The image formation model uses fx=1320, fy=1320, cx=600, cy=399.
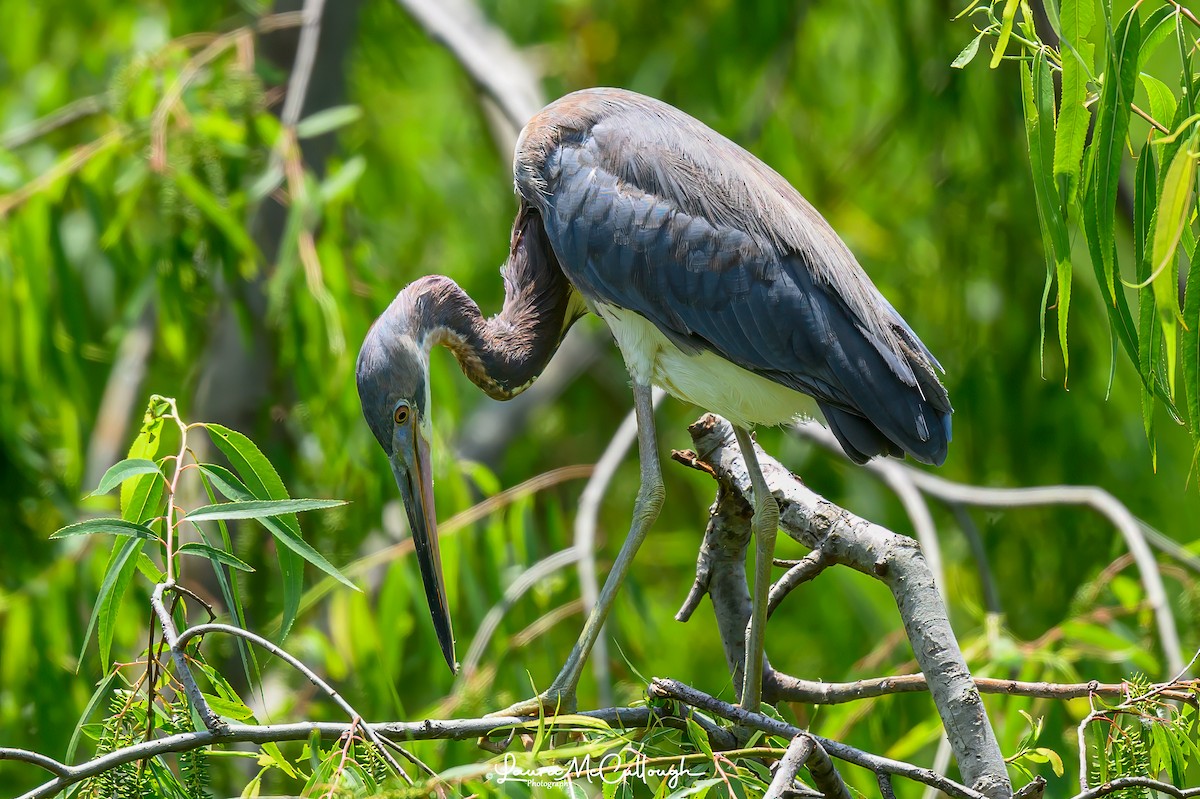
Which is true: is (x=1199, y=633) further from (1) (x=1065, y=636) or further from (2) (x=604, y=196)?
(2) (x=604, y=196)

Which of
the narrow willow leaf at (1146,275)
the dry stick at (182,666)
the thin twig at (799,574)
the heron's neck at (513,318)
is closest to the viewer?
the dry stick at (182,666)

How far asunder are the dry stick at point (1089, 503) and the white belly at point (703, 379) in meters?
0.41

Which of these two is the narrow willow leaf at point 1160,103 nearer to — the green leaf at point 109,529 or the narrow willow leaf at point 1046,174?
the narrow willow leaf at point 1046,174

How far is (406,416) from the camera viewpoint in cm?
255

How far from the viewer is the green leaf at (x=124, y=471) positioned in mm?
1462

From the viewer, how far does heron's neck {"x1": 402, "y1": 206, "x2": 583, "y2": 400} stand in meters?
2.73

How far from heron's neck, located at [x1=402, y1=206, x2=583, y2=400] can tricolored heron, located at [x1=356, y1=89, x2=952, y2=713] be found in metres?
0.02

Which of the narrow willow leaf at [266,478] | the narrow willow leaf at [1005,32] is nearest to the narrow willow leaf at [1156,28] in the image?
the narrow willow leaf at [1005,32]

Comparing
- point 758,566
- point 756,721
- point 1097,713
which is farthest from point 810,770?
point 758,566

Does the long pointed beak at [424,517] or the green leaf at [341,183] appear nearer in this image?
the long pointed beak at [424,517]

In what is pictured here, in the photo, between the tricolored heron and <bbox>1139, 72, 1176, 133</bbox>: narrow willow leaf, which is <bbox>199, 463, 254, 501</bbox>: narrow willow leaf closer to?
the tricolored heron

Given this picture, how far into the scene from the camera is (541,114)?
2.69 metres

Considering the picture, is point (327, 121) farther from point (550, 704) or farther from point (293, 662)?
point (293, 662)

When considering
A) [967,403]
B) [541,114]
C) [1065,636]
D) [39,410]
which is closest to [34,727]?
[39,410]
